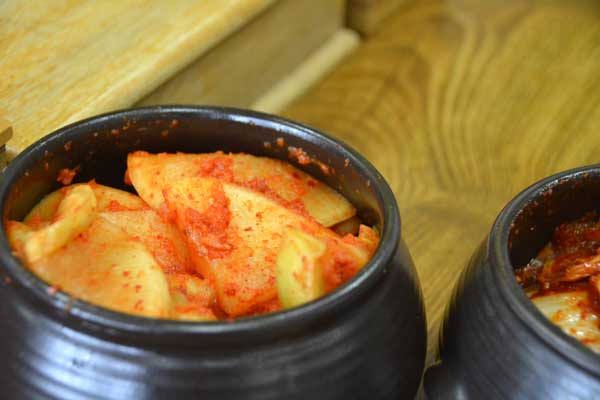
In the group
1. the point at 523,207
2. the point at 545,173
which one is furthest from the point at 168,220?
the point at 545,173

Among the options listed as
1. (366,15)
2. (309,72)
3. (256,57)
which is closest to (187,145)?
(256,57)

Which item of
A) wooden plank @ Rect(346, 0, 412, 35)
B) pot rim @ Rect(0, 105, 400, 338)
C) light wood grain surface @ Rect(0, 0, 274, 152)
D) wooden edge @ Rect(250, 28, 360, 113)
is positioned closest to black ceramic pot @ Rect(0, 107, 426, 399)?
pot rim @ Rect(0, 105, 400, 338)

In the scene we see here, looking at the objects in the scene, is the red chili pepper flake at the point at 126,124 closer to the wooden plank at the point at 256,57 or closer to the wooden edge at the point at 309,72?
the wooden plank at the point at 256,57

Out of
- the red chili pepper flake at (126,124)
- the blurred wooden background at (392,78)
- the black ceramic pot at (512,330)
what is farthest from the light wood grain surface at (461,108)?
the red chili pepper flake at (126,124)

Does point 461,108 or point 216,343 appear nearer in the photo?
point 216,343

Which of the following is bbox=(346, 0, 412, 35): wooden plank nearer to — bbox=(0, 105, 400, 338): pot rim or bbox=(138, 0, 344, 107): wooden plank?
bbox=(138, 0, 344, 107): wooden plank

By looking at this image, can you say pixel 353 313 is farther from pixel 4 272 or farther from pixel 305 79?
pixel 305 79

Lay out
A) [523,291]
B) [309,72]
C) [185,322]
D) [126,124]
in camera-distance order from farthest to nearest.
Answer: [309,72] → [126,124] → [523,291] → [185,322]

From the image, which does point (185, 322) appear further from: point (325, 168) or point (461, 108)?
point (461, 108)
